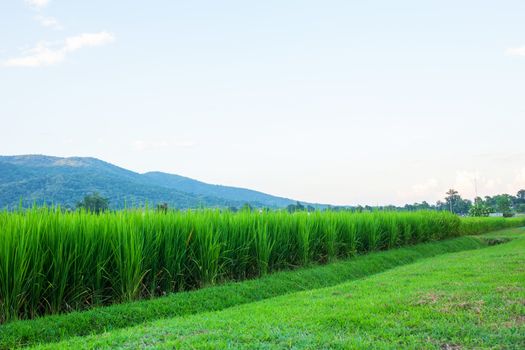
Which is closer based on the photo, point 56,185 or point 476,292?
point 476,292

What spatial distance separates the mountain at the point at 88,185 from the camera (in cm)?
9550

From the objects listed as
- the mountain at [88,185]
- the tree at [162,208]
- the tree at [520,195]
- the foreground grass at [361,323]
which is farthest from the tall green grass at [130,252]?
the tree at [520,195]

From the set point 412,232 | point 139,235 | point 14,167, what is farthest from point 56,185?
point 139,235

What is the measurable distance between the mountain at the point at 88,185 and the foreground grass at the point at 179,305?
2017 inches

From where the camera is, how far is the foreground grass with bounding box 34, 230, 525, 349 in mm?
4770

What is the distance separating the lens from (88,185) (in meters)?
103

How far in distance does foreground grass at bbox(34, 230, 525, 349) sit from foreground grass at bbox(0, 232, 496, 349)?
558 mm

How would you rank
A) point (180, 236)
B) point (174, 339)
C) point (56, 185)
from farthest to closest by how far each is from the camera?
point (56, 185)
point (180, 236)
point (174, 339)

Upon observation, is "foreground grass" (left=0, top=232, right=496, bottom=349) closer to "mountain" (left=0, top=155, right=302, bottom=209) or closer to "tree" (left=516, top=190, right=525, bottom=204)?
"mountain" (left=0, top=155, right=302, bottom=209)

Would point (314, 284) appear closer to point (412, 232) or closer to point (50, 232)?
point (50, 232)

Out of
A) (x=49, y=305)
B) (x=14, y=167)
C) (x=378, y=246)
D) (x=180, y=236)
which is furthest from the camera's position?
(x=14, y=167)

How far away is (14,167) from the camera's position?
11781 cm

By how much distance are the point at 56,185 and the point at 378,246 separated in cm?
9525

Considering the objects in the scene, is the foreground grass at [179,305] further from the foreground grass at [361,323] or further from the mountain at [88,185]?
the mountain at [88,185]
